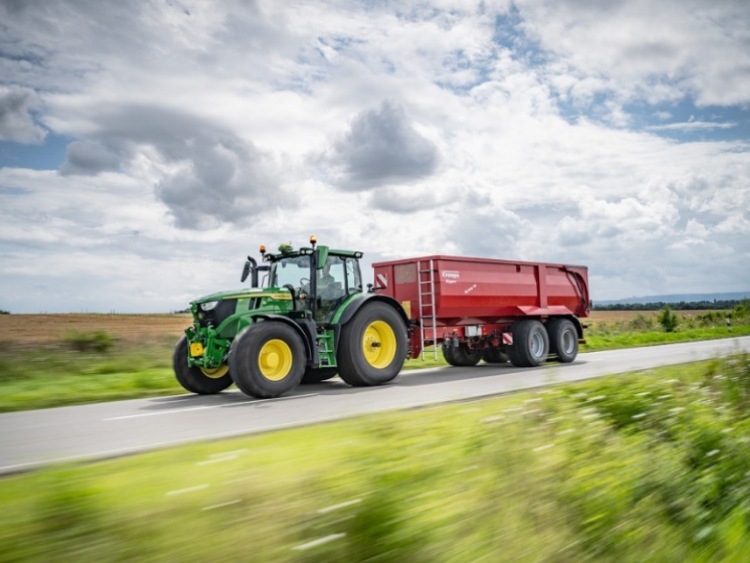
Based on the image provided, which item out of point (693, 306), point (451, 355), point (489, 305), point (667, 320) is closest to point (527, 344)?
point (489, 305)

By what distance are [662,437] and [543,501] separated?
68.6 inches

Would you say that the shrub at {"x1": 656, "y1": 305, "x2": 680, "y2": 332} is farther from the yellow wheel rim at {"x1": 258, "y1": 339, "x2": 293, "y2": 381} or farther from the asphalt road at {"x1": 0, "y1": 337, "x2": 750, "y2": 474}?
the yellow wheel rim at {"x1": 258, "y1": 339, "x2": 293, "y2": 381}

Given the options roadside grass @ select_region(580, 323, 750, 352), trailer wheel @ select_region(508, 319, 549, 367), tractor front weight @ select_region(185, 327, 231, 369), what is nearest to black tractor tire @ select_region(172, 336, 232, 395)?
tractor front weight @ select_region(185, 327, 231, 369)

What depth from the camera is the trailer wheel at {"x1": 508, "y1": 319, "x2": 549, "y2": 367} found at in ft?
51.3

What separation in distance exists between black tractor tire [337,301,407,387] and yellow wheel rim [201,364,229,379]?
78.9 inches

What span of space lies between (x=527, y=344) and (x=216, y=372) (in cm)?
760

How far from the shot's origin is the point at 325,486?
291cm

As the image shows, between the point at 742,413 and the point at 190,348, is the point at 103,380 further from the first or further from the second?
the point at 742,413

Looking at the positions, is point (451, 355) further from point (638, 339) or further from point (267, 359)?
point (638, 339)

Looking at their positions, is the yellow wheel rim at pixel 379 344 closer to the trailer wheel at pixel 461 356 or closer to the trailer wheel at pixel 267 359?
the trailer wheel at pixel 267 359

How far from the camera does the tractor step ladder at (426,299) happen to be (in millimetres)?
14010

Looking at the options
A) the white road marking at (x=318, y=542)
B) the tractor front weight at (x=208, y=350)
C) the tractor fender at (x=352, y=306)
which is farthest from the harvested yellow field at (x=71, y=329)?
the white road marking at (x=318, y=542)

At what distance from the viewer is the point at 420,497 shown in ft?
9.43

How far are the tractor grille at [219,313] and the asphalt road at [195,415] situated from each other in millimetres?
1245
